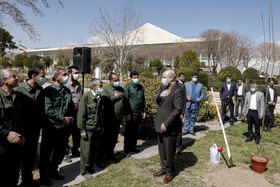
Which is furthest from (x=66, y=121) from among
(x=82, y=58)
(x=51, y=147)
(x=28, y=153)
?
(x=82, y=58)

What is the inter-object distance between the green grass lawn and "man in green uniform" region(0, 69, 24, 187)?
1274 millimetres

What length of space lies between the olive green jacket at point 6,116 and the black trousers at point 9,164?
68 millimetres

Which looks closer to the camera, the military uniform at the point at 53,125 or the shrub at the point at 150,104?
the military uniform at the point at 53,125

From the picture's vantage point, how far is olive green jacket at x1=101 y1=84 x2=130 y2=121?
190 inches

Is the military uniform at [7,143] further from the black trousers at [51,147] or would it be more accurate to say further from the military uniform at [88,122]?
the military uniform at [88,122]

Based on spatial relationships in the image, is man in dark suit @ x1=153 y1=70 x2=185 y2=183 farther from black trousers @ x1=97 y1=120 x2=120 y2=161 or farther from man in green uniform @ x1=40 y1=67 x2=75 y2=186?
man in green uniform @ x1=40 y1=67 x2=75 y2=186

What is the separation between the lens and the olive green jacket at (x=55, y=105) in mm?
3756

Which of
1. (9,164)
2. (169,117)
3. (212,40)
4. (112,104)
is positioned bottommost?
(9,164)

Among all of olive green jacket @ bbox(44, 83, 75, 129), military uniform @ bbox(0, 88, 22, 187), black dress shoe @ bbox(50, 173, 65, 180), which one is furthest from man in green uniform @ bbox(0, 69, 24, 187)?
black dress shoe @ bbox(50, 173, 65, 180)

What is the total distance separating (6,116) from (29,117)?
0.64 metres

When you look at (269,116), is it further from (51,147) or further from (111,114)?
(51,147)

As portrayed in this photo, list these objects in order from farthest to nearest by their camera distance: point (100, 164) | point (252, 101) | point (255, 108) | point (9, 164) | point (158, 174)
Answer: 1. point (252, 101)
2. point (255, 108)
3. point (100, 164)
4. point (158, 174)
5. point (9, 164)

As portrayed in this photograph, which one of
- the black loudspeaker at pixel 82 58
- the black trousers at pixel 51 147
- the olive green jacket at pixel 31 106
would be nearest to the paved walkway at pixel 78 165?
the black trousers at pixel 51 147

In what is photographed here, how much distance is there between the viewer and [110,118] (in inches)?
194
